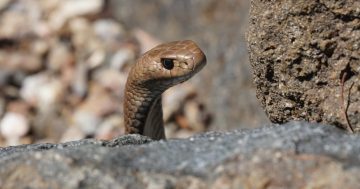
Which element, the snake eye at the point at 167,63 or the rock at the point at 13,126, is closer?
the snake eye at the point at 167,63

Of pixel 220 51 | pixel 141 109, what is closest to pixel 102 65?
pixel 220 51

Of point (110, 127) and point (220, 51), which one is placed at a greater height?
point (220, 51)

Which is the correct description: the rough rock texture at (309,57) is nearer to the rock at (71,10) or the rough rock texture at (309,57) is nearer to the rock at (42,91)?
the rock at (42,91)

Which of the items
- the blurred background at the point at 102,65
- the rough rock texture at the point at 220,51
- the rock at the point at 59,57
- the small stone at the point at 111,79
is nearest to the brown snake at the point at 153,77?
the rough rock texture at the point at 220,51

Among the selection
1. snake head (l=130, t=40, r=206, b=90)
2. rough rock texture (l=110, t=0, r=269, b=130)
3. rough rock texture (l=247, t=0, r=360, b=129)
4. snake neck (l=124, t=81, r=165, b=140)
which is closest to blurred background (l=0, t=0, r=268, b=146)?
rough rock texture (l=110, t=0, r=269, b=130)

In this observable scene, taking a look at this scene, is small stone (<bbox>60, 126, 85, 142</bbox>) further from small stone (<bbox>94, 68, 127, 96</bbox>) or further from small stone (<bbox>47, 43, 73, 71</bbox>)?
small stone (<bbox>47, 43, 73, 71</bbox>)

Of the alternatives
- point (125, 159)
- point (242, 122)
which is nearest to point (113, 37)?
point (242, 122)

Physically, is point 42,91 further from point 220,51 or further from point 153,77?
point 153,77
